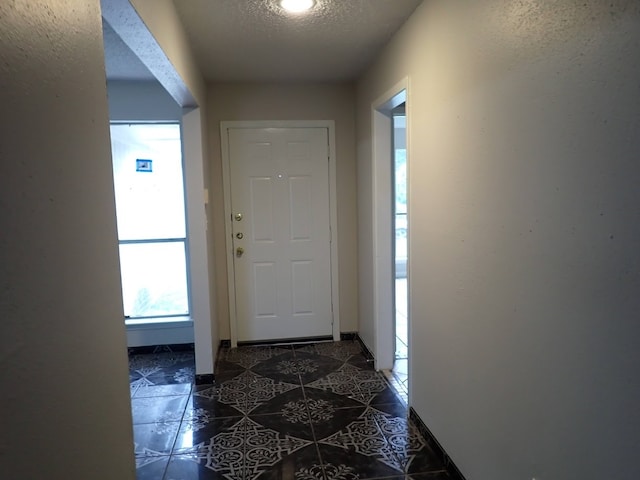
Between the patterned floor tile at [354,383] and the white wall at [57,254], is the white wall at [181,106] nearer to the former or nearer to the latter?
the white wall at [57,254]

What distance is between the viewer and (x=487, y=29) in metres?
1.57

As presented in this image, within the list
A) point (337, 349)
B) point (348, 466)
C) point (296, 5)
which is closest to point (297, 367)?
point (337, 349)

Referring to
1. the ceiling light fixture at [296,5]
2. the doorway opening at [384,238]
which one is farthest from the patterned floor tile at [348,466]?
the ceiling light fixture at [296,5]

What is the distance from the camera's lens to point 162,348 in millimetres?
3842

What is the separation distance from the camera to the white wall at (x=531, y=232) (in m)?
1.05

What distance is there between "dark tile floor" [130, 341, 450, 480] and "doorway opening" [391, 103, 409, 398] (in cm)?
22

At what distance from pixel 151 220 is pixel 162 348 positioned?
3.83ft

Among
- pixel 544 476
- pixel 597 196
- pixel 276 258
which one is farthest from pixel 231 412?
pixel 597 196

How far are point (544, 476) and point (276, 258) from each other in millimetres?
2817

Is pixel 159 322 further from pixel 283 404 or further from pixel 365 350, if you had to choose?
pixel 365 350

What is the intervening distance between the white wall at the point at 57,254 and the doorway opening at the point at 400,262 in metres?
1.83

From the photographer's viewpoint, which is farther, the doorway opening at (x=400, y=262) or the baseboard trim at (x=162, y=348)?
the baseboard trim at (x=162, y=348)

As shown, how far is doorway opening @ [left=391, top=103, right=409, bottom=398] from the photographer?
316cm

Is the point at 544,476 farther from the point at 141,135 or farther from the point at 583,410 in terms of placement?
the point at 141,135
